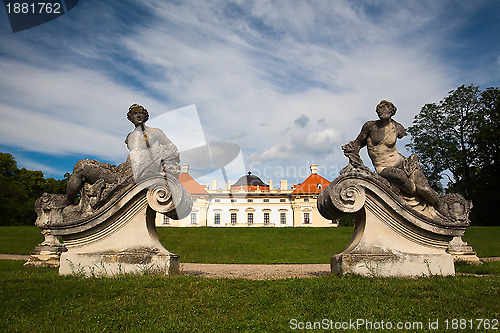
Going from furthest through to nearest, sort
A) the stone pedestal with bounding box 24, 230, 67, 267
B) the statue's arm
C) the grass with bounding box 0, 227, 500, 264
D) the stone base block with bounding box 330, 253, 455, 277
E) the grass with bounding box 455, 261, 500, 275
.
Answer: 1. the grass with bounding box 0, 227, 500, 264
2. the stone pedestal with bounding box 24, 230, 67, 267
3. the grass with bounding box 455, 261, 500, 275
4. the statue's arm
5. the stone base block with bounding box 330, 253, 455, 277

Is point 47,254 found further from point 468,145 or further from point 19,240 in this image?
point 468,145

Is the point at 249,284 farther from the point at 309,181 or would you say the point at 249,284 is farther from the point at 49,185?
the point at 309,181

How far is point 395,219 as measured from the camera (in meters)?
6.09

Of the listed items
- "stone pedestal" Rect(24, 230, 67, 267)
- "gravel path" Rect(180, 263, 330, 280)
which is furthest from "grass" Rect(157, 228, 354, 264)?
"stone pedestal" Rect(24, 230, 67, 267)

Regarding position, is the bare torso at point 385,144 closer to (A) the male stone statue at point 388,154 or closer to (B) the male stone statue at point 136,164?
(A) the male stone statue at point 388,154

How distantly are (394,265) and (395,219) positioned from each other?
0.73 metres

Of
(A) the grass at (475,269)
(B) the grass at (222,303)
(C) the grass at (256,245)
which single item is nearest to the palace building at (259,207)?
(C) the grass at (256,245)

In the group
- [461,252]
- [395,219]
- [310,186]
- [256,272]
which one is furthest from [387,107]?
[310,186]

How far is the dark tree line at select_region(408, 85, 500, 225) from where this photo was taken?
1291 inches

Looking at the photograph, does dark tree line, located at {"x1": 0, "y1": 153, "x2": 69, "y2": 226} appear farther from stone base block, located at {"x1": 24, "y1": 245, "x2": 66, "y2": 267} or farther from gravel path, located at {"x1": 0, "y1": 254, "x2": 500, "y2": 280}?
gravel path, located at {"x1": 0, "y1": 254, "x2": 500, "y2": 280}

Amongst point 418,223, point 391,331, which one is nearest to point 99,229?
point 391,331

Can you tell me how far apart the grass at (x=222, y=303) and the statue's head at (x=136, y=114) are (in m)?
2.86

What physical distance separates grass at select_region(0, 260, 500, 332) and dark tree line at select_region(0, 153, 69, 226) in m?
37.2

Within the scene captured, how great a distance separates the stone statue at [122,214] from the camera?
234 inches
